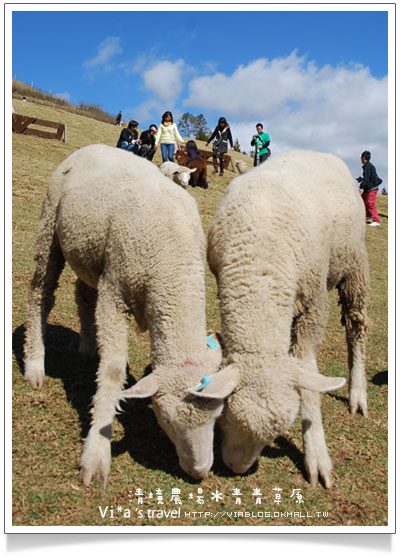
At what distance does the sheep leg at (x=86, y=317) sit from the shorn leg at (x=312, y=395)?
227 cm

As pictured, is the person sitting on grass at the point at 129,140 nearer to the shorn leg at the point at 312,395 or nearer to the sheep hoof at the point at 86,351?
the sheep hoof at the point at 86,351

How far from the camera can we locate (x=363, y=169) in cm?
1317

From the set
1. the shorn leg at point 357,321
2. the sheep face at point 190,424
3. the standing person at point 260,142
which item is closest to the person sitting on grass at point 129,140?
the standing person at point 260,142

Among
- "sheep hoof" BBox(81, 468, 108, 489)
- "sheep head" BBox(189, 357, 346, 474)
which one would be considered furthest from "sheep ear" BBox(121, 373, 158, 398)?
"sheep hoof" BBox(81, 468, 108, 489)

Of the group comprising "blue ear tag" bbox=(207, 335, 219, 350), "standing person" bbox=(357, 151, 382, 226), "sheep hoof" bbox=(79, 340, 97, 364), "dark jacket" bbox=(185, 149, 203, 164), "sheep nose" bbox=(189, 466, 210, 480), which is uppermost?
"dark jacket" bbox=(185, 149, 203, 164)

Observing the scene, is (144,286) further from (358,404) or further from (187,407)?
(358,404)

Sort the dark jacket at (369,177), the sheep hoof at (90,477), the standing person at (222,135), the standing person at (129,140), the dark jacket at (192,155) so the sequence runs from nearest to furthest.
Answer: the sheep hoof at (90,477)
the standing person at (129,140)
the dark jacket at (369,177)
the dark jacket at (192,155)
the standing person at (222,135)

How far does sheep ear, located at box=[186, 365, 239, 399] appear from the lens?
2901 millimetres

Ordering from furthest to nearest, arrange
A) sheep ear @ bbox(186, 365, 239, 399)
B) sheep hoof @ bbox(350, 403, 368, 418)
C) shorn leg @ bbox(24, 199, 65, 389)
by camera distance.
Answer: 1. sheep hoof @ bbox(350, 403, 368, 418)
2. shorn leg @ bbox(24, 199, 65, 389)
3. sheep ear @ bbox(186, 365, 239, 399)

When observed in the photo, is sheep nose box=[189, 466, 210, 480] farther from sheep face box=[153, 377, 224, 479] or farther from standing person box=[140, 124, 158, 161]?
standing person box=[140, 124, 158, 161]

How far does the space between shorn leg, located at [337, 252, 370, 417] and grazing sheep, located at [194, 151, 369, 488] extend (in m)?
0.22

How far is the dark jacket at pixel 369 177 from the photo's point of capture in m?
13.0
